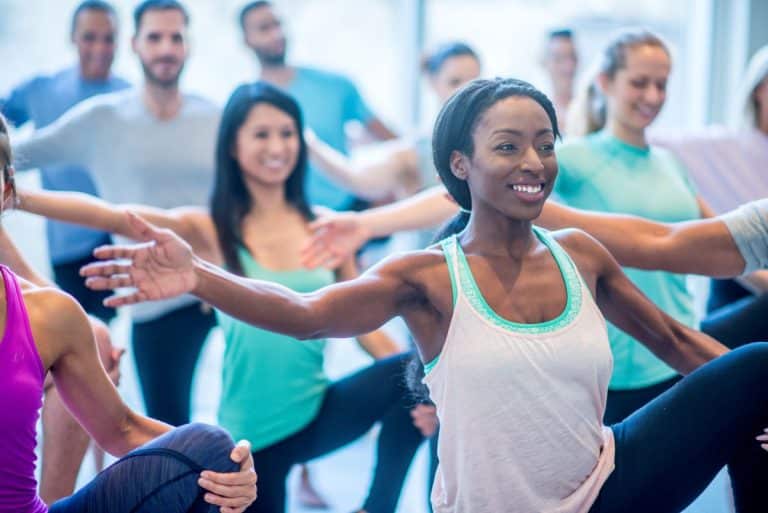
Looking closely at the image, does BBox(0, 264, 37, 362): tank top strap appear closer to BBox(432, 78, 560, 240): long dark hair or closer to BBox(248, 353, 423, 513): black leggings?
BBox(432, 78, 560, 240): long dark hair

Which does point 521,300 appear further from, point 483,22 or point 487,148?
point 483,22

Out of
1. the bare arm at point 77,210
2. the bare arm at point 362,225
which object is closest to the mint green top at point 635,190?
the bare arm at point 362,225

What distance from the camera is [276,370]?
2371 millimetres

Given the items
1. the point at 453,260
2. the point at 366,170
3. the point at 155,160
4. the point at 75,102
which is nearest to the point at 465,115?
Answer: the point at 453,260

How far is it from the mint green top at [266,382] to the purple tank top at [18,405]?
2.75 feet

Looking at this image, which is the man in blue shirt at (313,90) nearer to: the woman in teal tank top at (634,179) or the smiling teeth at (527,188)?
the woman in teal tank top at (634,179)

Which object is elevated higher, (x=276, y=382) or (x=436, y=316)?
(x=436, y=316)

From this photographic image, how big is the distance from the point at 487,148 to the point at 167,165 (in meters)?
1.46

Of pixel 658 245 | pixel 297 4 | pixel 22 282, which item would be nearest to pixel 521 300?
pixel 658 245

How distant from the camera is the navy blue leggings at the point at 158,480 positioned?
157 centimetres

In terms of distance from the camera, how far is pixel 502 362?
161cm

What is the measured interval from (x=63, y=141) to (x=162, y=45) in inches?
16.3

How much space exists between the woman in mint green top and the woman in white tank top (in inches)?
21.5

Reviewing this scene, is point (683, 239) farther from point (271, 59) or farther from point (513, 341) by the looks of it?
point (271, 59)
